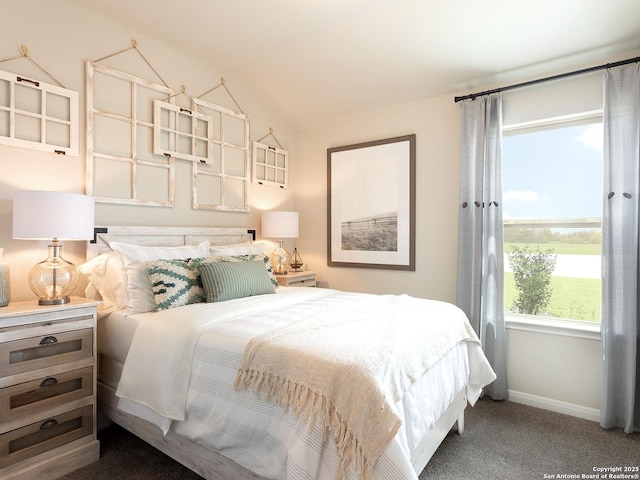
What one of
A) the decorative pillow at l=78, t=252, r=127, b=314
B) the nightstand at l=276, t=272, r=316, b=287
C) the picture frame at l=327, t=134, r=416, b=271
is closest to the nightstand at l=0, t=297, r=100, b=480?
the decorative pillow at l=78, t=252, r=127, b=314

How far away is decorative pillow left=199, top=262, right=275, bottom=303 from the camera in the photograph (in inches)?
101

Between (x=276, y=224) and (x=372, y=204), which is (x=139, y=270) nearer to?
(x=276, y=224)

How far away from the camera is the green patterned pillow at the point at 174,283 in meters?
2.40

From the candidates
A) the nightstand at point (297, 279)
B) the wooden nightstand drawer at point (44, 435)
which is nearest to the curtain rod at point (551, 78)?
the nightstand at point (297, 279)

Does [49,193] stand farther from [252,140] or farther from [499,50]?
[499,50]

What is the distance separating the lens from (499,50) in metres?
2.92

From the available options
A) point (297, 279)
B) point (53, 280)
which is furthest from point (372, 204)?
point (53, 280)

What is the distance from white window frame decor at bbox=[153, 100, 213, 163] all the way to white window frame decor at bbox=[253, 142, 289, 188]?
63 cm

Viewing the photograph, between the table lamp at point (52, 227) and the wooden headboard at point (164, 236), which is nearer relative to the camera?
the table lamp at point (52, 227)

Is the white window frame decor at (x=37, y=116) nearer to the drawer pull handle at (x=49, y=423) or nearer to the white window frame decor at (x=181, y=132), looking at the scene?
the white window frame decor at (x=181, y=132)

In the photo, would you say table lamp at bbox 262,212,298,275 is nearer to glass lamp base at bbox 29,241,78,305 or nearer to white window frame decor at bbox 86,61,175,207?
white window frame decor at bbox 86,61,175,207

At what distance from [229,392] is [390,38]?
9.22 feet

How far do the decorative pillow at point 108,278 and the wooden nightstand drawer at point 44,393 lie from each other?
1.44ft

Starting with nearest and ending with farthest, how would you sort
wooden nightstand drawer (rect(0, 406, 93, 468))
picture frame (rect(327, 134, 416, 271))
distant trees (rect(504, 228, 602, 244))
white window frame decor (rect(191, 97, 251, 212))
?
1. wooden nightstand drawer (rect(0, 406, 93, 468))
2. distant trees (rect(504, 228, 602, 244))
3. white window frame decor (rect(191, 97, 251, 212))
4. picture frame (rect(327, 134, 416, 271))
